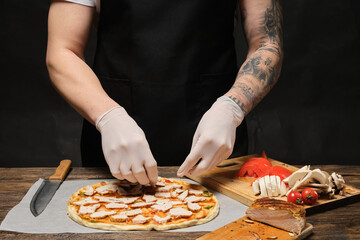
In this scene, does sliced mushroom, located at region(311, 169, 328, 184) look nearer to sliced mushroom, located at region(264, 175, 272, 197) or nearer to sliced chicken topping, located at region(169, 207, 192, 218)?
sliced mushroom, located at region(264, 175, 272, 197)

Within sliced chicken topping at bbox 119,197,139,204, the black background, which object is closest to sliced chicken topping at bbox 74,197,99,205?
sliced chicken topping at bbox 119,197,139,204

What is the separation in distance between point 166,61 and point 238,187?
2.62 feet

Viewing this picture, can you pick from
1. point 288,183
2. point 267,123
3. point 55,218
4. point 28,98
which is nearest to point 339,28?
Result: point 267,123

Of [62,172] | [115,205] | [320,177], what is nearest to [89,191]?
[115,205]

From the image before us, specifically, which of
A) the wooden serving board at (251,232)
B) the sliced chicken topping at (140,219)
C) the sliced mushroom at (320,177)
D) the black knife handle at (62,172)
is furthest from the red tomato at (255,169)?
the black knife handle at (62,172)

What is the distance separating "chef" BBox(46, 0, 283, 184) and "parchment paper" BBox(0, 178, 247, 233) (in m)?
0.48

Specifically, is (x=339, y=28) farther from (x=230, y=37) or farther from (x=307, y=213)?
(x=307, y=213)

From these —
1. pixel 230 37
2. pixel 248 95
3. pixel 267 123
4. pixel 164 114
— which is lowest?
pixel 267 123

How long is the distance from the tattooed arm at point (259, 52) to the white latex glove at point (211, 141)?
0.57 ft

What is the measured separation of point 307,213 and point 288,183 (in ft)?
0.73

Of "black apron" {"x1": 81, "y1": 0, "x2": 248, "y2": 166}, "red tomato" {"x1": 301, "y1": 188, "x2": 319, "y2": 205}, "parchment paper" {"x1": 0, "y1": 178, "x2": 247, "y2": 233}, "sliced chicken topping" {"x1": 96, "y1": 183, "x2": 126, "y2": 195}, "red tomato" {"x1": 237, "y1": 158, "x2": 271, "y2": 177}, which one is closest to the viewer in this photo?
"parchment paper" {"x1": 0, "y1": 178, "x2": 247, "y2": 233}

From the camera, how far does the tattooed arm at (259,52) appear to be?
225 cm

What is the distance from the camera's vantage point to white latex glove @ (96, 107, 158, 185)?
191 centimetres

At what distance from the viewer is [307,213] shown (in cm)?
180
